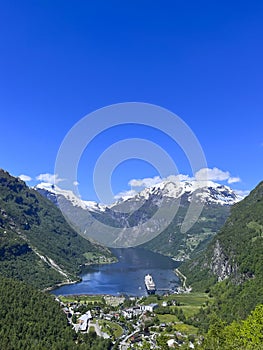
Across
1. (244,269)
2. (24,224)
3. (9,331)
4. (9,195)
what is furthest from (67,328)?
(9,195)

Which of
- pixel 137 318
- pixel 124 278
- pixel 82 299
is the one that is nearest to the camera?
pixel 137 318

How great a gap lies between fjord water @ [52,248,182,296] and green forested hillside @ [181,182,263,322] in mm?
9525

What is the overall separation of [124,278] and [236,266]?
53.6 m

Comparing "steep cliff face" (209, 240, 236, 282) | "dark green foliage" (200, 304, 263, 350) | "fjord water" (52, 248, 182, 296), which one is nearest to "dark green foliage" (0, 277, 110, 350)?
"dark green foliage" (200, 304, 263, 350)

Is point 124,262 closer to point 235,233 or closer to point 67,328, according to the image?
point 235,233

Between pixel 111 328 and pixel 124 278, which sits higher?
pixel 124 278

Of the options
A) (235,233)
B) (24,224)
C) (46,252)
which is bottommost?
(235,233)

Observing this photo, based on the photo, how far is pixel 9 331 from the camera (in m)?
52.2

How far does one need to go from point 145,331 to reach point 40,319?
17.8 m

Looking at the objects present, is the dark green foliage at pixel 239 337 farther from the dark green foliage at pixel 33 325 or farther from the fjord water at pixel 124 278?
the fjord water at pixel 124 278

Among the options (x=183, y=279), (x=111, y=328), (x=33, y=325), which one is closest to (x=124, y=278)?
(x=183, y=279)

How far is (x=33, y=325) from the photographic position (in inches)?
2210

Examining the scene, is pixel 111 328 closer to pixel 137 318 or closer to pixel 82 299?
pixel 137 318

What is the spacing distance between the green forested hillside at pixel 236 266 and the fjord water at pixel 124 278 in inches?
375
